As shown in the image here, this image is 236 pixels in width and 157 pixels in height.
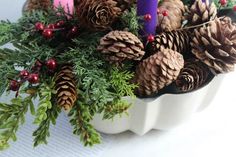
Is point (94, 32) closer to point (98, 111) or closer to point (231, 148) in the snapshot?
point (98, 111)

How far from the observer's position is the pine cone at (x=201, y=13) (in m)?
0.40

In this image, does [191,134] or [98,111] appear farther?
[191,134]

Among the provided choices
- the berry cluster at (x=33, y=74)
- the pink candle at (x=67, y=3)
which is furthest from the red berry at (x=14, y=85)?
the pink candle at (x=67, y=3)

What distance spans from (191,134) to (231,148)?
0.05 m

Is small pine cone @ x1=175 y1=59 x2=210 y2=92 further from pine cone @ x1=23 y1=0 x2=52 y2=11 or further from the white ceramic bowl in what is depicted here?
pine cone @ x1=23 y1=0 x2=52 y2=11

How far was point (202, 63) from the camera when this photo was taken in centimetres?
39

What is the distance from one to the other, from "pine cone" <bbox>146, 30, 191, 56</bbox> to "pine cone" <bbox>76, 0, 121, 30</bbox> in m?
0.05

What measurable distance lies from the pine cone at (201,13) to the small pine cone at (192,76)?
2.0 inches

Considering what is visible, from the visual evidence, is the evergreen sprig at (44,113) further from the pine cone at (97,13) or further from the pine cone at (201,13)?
the pine cone at (201,13)

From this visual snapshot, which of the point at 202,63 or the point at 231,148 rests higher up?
the point at 202,63

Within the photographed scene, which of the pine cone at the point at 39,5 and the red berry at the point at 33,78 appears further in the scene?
the pine cone at the point at 39,5

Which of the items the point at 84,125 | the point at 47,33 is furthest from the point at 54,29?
the point at 84,125

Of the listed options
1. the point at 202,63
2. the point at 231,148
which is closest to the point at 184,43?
the point at 202,63

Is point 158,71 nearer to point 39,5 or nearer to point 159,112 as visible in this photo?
point 159,112
